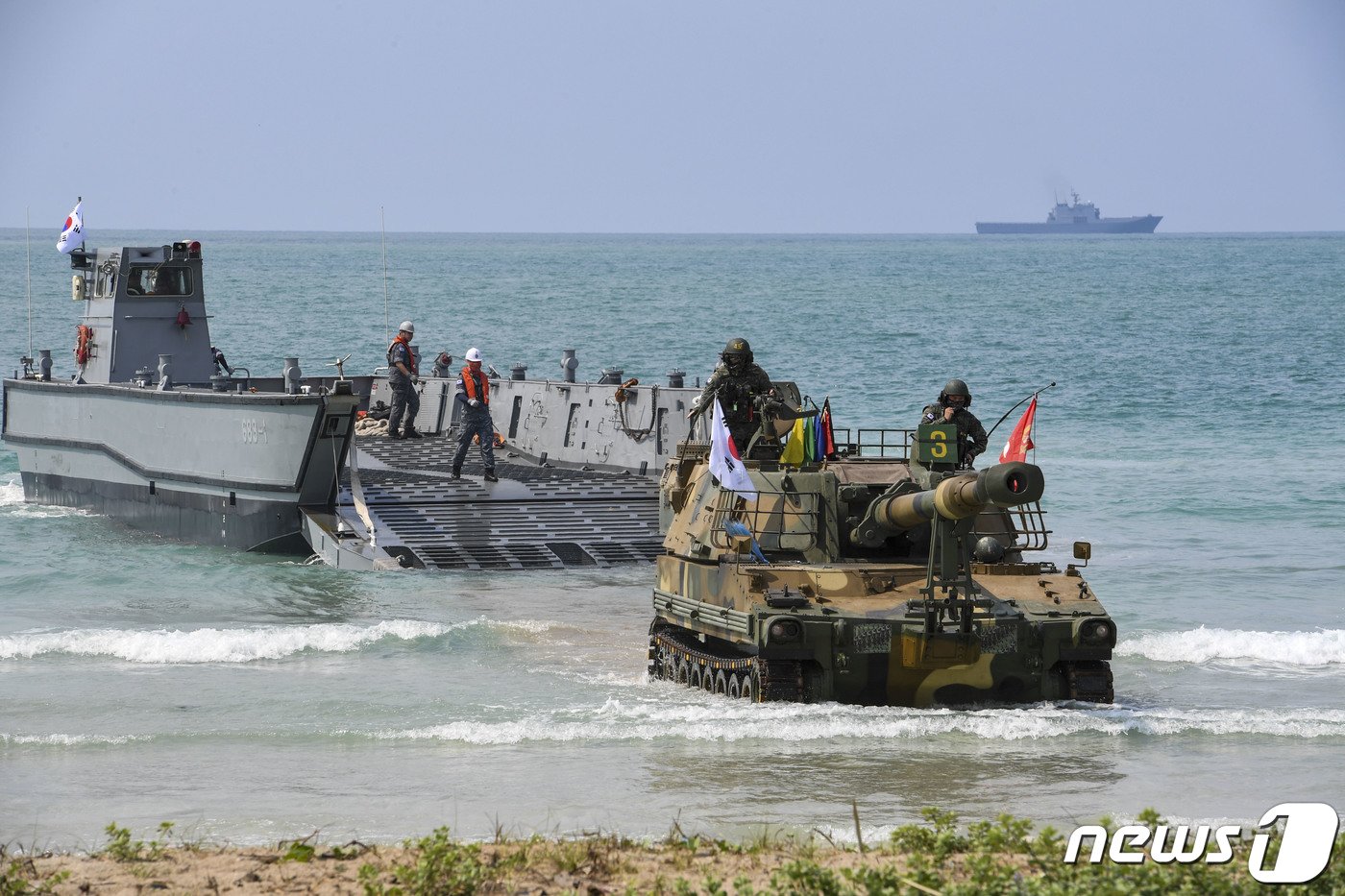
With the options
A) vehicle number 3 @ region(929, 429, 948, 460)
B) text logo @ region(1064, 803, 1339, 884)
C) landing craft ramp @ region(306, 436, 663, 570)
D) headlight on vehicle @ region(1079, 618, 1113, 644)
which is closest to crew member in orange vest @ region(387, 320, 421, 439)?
landing craft ramp @ region(306, 436, 663, 570)

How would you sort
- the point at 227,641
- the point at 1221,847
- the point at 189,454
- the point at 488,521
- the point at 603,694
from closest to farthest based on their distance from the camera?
the point at 1221,847 → the point at 603,694 → the point at 227,641 → the point at 488,521 → the point at 189,454

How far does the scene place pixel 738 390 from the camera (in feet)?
51.5

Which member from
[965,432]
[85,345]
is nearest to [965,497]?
[965,432]

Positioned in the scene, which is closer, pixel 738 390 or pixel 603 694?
pixel 603 694

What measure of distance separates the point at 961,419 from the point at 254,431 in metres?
9.11

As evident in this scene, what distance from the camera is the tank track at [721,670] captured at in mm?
12742

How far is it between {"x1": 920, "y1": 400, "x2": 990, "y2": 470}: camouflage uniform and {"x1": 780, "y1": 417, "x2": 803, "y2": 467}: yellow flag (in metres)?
0.98

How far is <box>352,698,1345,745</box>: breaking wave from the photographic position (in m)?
12.6

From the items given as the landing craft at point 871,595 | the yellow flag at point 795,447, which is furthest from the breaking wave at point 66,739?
the yellow flag at point 795,447

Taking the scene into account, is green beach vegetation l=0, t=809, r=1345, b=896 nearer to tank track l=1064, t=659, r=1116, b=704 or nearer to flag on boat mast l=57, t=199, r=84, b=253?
tank track l=1064, t=659, r=1116, b=704

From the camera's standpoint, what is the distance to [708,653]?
544 inches

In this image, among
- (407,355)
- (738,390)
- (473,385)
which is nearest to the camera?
(738,390)

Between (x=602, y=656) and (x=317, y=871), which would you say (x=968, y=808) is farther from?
(x=602, y=656)

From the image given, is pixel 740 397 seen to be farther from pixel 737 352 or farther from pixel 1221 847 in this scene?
pixel 1221 847
